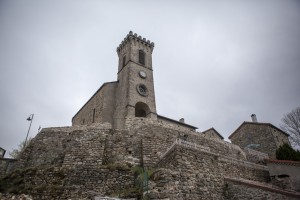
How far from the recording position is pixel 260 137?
2773 cm

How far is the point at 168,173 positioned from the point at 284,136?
1032 inches

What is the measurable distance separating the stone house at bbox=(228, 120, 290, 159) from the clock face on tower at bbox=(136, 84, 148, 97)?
597 inches

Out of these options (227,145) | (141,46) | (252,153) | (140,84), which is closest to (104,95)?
(140,84)

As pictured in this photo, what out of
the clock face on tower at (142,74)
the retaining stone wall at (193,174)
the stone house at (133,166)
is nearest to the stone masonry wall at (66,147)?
the stone house at (133,166)

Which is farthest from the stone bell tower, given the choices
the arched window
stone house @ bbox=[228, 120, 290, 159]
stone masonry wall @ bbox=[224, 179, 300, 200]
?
stone house @ bbox=[228, 120, 290, 159]

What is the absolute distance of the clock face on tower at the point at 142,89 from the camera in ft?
77.4

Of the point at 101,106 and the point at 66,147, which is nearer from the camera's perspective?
the point at 66,147

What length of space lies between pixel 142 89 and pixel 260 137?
16.9 m

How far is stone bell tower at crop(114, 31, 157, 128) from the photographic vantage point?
72.4ft

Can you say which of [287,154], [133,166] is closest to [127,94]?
[133,166]

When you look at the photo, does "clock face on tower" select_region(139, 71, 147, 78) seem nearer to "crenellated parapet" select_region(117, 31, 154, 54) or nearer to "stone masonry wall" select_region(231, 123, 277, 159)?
"crenellated parapet" select_region(117, 31, 154, 54)

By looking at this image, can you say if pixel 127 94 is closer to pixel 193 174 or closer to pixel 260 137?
pixel 193 174

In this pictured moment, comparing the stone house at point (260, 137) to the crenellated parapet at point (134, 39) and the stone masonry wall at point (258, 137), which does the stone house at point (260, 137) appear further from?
the crenellated parapet at point (134, 39)

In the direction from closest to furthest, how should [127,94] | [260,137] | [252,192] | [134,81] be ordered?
1. [252,192]
2. [127,94]
3. [134,81]
4. [260,137]
